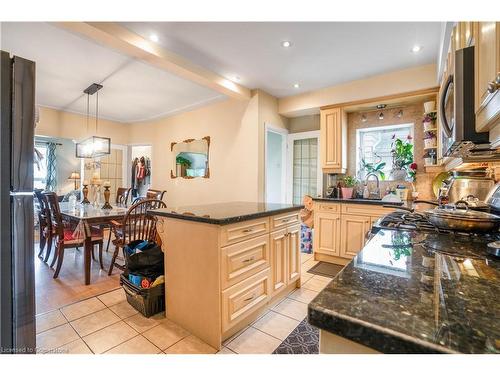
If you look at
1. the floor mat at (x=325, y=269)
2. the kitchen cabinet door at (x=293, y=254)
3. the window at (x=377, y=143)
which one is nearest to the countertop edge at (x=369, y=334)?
the kitchen cabinet door at (x=293, y=254)

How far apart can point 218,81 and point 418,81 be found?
2.59 metres

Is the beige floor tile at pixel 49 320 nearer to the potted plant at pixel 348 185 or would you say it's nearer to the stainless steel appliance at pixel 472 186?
the stainless steel appliance at pixel 472 186

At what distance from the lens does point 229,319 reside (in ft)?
5.71

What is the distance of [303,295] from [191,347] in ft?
4.18

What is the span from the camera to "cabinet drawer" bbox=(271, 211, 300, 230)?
86.7 inches

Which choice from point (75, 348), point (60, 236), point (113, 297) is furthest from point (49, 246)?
point (75, 348)

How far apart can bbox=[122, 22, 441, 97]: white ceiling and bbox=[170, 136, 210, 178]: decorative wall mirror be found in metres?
1.72

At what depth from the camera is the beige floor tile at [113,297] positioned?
2.33 metres

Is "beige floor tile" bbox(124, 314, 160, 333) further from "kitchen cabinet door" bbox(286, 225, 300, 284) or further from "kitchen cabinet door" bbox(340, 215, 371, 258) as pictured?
"kitchen cabinet door" bbox(340, 215, 371, 258)

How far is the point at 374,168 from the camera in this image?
3.85 m

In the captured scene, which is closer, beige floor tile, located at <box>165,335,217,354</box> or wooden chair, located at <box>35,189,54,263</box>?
beige floor tile, located at <box>165,335,217,354</box>

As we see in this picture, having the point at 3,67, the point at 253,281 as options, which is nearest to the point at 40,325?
the point at 253,281

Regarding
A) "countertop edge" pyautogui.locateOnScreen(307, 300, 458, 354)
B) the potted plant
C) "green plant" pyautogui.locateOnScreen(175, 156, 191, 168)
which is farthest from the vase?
"countertop edge" pyautogui.locateOnScreen(307, 300, 458, 354)
